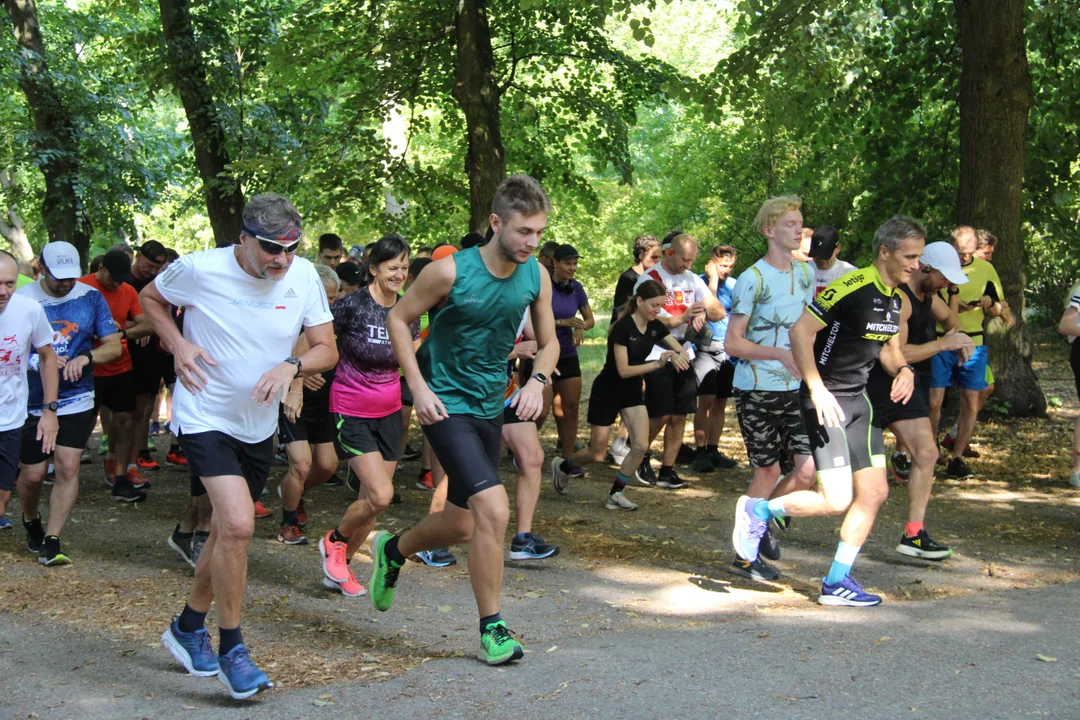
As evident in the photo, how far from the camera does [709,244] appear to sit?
920 inches

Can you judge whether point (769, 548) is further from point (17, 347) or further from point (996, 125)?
point (996, 125)

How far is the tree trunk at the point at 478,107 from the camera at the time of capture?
14539 mm

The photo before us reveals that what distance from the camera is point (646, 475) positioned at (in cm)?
1112

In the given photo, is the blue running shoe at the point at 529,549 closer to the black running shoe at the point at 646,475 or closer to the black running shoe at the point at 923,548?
the black running shoe at the point at 923,548

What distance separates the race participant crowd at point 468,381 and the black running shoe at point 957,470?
1.1 inches

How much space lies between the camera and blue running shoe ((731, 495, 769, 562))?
7.26m

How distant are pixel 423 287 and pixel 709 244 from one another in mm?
18266

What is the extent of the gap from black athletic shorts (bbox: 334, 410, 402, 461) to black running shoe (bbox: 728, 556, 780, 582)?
2.26 metres

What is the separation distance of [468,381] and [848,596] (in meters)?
2.60

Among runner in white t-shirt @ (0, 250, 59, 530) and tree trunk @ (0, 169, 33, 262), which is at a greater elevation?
tree trunk @ (0, 169, 33, 262)

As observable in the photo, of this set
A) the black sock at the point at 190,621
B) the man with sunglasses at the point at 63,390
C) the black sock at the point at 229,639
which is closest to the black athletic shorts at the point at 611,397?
the man with sunglasses at the point at 63,390

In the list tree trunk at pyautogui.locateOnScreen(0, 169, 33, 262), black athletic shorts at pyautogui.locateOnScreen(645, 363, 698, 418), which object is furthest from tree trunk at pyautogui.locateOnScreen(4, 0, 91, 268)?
tree trunk at pyautogui.locateOnScreen(0, 169, 33, 262)

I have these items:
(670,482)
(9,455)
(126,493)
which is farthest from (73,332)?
(670,482)

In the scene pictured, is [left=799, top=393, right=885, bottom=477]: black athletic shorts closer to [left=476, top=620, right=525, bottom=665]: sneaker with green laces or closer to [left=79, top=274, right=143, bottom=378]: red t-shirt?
[left=476, top=620, right=525, bottom=665]: sneaker with green laces
